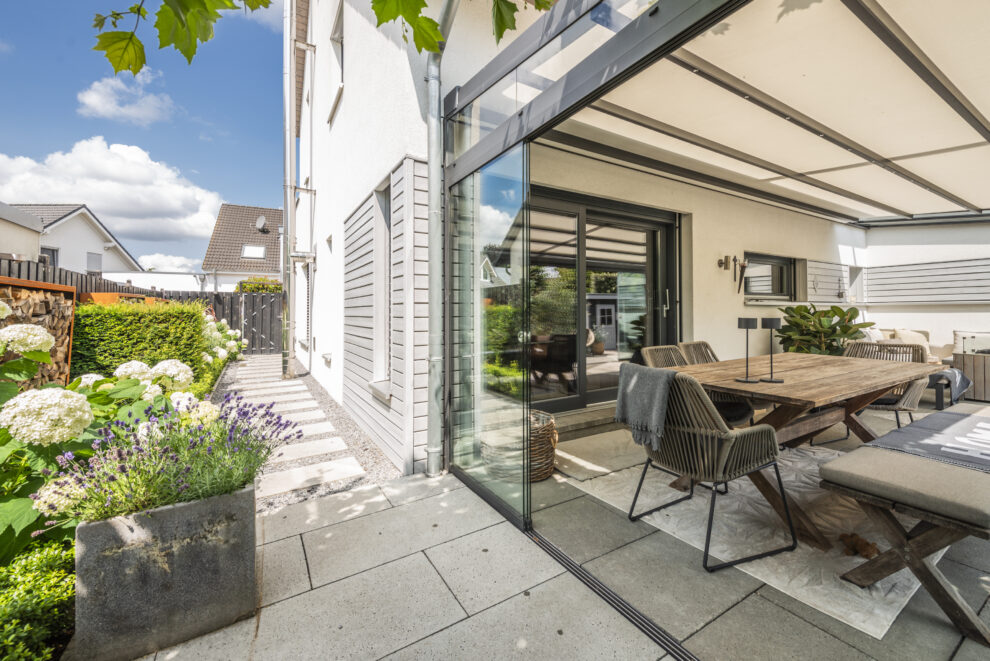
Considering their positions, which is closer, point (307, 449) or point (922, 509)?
point (922, 509)

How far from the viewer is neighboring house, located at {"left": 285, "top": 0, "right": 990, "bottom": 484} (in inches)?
91.7

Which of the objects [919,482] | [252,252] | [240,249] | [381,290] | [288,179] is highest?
[240,249]

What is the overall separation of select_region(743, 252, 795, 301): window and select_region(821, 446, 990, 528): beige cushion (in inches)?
184

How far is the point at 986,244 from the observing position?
22.6 ft

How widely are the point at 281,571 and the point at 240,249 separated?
22220 mm

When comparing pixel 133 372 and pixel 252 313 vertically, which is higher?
pixel 252 313

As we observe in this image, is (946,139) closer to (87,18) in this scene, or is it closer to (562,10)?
(562,10)

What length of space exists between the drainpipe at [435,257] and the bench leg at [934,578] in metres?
2.45

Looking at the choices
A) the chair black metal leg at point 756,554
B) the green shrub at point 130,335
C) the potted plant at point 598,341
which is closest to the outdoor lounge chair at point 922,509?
the chair black metal leg at point 756,554

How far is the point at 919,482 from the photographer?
1689mm

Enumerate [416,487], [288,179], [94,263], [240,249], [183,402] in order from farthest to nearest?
[240,249] → [94,263] → [288,179] → [416,487] → [183,402]

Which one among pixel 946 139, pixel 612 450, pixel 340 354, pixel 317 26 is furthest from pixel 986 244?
pixel 317 26

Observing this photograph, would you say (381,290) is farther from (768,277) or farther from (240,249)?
(240,249)

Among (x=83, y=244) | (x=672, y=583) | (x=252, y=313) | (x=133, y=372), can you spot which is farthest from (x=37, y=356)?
(x=83, y=244)
